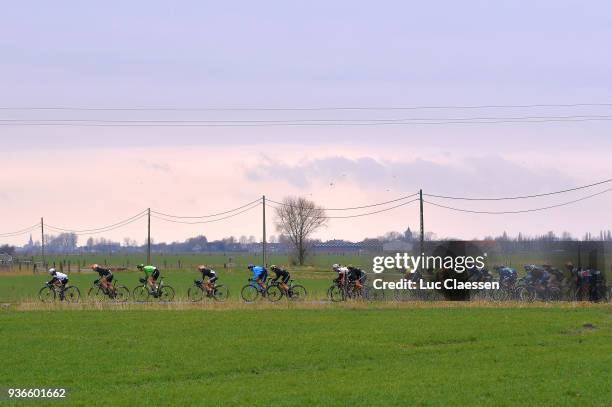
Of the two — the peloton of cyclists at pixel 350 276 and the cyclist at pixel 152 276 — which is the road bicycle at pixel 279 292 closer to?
the peloton of cyclists at pixel 350 276

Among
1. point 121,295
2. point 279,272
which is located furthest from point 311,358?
point 121,295

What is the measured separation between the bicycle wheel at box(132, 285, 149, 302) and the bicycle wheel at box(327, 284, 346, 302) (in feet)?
24.5

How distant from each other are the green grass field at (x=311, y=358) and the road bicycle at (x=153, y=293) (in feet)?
21.8

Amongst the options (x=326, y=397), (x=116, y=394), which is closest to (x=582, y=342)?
(x=326, y=397)

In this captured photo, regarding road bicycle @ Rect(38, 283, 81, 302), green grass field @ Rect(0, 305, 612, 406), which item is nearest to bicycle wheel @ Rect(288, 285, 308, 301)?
green grass field @ Rect(0, 305, 612, 406)

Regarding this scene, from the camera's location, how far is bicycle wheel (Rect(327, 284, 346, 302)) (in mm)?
37841

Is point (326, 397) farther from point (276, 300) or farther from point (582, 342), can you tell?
point (276, 300)

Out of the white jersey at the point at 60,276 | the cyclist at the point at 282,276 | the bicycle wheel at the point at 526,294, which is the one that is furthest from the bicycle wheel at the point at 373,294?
the white jersey at the point at 60,276

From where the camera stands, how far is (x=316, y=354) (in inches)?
810

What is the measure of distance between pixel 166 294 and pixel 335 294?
22.8 ft

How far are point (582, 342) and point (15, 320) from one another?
55.6ft

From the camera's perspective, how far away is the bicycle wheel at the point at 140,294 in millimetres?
38562

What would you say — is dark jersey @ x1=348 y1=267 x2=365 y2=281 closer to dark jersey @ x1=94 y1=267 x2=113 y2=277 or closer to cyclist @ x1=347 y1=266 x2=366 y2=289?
cyclist @ x1=347 y1=266 x2=366 y2=289

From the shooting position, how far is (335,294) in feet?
127
